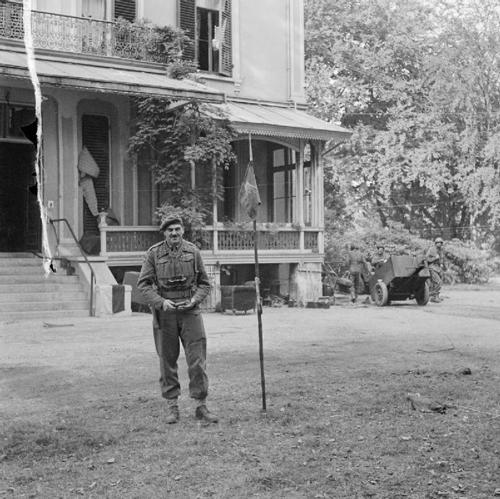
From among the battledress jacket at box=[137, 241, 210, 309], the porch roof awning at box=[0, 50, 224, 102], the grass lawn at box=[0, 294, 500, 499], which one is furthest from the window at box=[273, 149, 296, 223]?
the battledress jacket at box=[137, 241, 210, 309]

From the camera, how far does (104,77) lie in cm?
1533

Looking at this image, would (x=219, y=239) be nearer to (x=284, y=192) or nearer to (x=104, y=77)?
(x=284, y=192)

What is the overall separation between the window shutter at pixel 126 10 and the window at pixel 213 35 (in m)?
1.77

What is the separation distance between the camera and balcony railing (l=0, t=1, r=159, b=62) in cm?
1617

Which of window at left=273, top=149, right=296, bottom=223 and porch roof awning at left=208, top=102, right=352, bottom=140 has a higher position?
porch roof awning at left=208, top=102, right=352, bottom=140

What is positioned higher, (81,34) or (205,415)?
(81,34)

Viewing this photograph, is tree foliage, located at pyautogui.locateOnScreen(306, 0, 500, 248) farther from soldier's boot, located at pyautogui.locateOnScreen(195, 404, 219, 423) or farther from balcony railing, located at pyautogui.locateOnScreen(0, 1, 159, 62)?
soldier's boot, located at pyautogui.locateOnScreen(195, 404, 219, 423)

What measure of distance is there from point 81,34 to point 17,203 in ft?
12.9

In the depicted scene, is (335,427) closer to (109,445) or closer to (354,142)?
(109,445)

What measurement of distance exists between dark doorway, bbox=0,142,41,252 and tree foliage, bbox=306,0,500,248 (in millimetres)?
17311

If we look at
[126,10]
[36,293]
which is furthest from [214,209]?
[126,10]

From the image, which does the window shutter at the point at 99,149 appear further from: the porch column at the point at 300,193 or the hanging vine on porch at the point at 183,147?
the porch column at the point at 300,193

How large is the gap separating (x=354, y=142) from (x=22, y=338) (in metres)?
23.7

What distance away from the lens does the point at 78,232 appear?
55.9 feet
